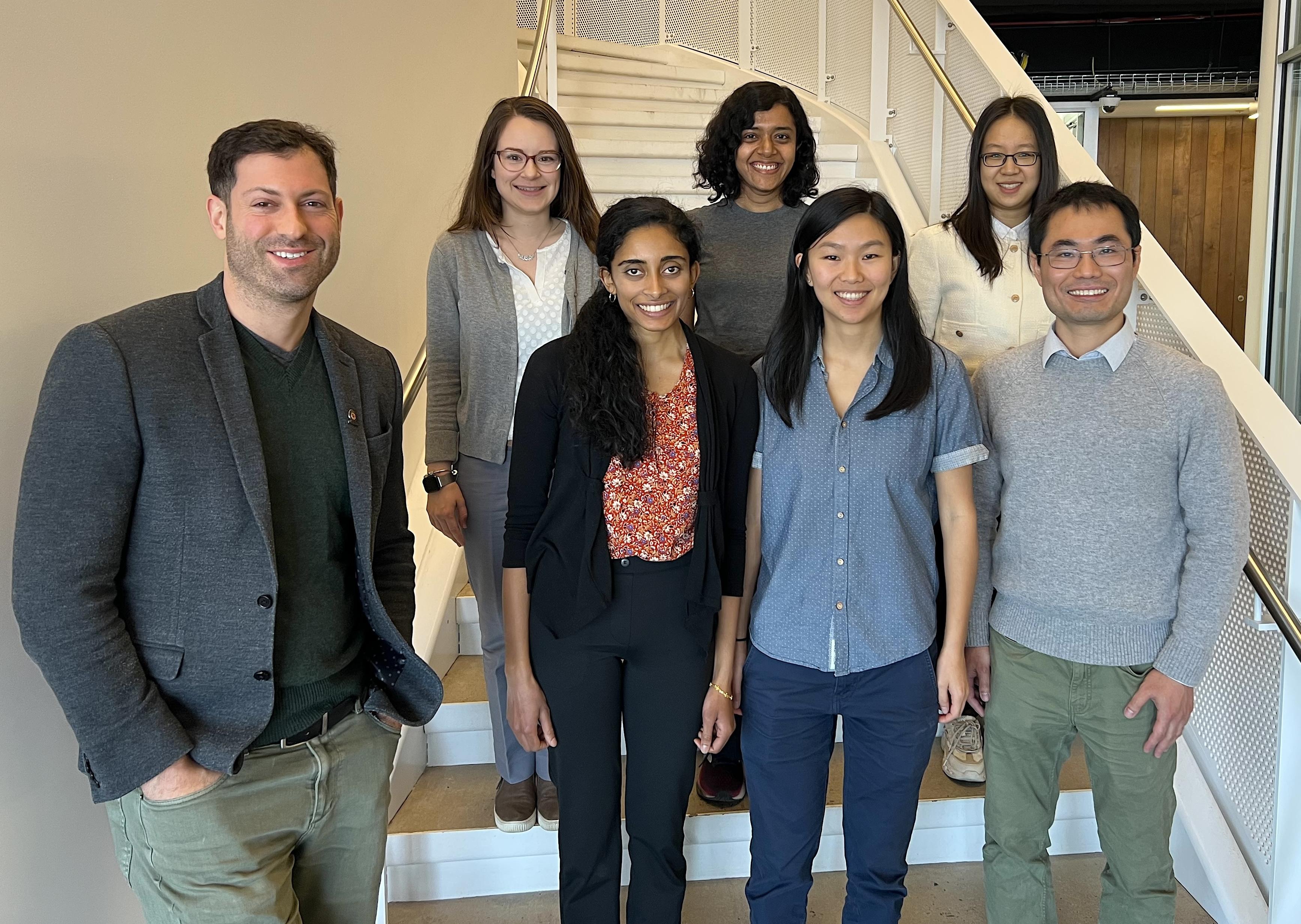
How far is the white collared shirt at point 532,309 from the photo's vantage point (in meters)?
2.10

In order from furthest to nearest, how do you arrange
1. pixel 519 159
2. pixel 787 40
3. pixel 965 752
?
pixel 787 40 → pixel 965 752 → pixel 519 159

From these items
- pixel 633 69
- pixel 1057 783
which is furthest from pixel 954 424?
pixel 633 69

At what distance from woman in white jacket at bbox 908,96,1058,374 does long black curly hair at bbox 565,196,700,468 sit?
2.22 ft

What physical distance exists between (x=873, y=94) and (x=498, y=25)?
1799 millimetres

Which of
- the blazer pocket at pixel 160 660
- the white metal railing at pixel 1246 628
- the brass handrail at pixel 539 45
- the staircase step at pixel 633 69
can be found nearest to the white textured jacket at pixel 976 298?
the white metal railing at pixel 1246 628

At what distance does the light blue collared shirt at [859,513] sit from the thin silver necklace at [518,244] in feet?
2.42

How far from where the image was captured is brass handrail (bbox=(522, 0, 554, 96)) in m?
3.49

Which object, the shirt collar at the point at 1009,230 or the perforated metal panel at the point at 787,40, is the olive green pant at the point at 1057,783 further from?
the perforated metal panel at the point at 787,40

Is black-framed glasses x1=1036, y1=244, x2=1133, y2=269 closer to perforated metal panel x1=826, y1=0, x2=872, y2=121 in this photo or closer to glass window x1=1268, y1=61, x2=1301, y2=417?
perforated metal panel x1=826, y1=0, x2=872, y2=121

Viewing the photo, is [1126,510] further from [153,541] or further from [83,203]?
[83,203]

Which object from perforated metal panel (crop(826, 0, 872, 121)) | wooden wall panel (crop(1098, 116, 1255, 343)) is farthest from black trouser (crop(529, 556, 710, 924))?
wooden wall panel (crop(1098, 116, 1255, 343))

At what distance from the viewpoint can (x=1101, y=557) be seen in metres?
1.71

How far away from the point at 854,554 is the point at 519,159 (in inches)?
43.4

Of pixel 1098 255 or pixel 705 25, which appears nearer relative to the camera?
pixel 1098 255
